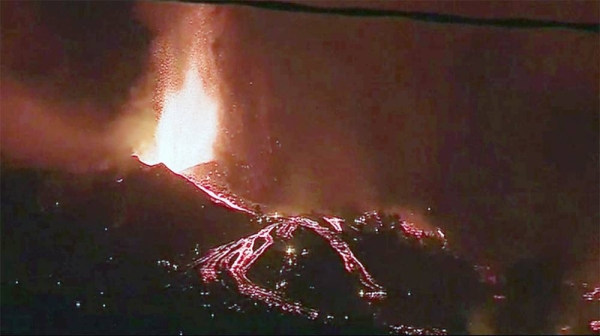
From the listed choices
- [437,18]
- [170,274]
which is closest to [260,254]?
[170,274]

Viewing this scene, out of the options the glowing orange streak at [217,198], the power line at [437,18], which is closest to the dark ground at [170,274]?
the glowing orange streak at [217,198]

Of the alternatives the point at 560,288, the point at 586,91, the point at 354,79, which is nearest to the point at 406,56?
the point at 354,79

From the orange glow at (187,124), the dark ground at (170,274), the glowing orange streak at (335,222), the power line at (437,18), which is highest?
the power line at (437,18)

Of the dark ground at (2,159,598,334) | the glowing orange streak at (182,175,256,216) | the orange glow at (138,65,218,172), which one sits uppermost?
the orange glow at (138,65,218,172)

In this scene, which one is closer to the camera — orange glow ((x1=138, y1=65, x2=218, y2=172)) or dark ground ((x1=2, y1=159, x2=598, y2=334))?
dark ground ((x1=2, y1=159, x2=598, y2=334))

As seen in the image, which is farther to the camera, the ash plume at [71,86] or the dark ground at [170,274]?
the ash plume at [71,86]

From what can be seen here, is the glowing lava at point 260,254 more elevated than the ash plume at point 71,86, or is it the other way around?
the ash plume at point 71,86

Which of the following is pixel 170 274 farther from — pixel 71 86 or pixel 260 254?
pixel 71 86

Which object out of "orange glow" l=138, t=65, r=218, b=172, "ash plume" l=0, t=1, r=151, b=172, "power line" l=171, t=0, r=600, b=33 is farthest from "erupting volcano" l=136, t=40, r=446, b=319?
"power line" l=171, t=0, r=600, b=33

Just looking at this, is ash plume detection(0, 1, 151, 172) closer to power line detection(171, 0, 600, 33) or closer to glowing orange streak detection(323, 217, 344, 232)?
power line detection(171, 0, 600, 33)

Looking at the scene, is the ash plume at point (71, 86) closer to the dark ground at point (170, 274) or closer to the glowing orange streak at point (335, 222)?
the dark ground at point (170, 274)
